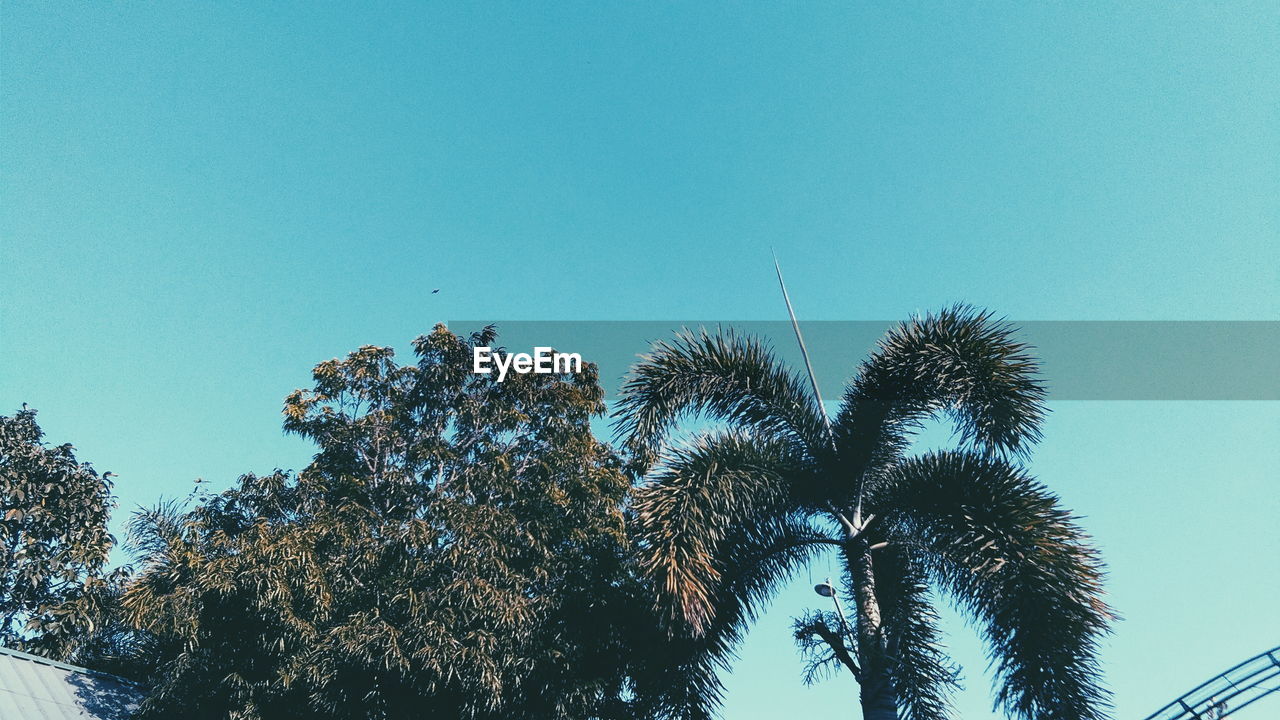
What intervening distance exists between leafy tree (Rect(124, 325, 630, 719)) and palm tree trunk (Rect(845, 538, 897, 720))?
3683 millimetres

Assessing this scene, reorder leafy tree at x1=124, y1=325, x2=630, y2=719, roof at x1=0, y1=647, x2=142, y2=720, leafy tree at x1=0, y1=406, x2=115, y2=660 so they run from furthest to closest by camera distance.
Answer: leafy tree at x1=0, y1=406, x2=115, y2=660 → roof at x1=0, y1=647, x2=142, y2=720 → leafy tree at x1=124, y1=325, x2=630, y2=719

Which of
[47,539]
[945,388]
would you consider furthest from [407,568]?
[47,539]

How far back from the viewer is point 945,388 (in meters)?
9.97

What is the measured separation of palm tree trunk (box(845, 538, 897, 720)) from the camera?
9.75 meters

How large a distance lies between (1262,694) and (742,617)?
20.0 ft

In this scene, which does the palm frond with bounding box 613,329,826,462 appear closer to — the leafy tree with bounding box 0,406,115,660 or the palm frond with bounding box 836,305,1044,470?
the palm frond with bounding box 836,305,1044,470

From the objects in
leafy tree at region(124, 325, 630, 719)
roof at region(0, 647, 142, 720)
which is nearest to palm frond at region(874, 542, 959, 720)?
leafy tree at region(124, 325, 630, 719)

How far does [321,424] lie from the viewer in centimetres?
1753

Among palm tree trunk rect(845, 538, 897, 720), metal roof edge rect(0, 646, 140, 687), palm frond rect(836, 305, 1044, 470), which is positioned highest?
palm frond rect(836, 305, 1044, 470)

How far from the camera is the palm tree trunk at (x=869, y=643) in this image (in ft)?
32.0

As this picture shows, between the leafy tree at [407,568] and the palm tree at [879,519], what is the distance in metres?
2.46

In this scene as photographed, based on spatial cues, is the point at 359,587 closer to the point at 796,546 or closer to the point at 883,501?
the point at 796,546

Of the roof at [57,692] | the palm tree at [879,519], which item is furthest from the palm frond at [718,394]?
the roof at [57,692]

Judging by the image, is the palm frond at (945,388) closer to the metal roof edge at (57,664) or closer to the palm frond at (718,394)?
the palm frond at (718,394)
